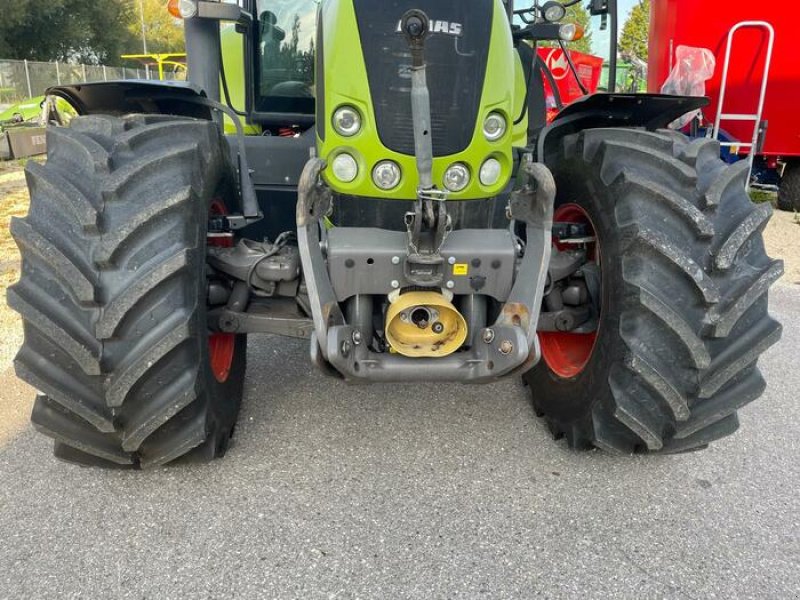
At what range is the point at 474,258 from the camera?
2338mm

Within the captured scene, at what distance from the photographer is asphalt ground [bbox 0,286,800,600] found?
2.12 meters

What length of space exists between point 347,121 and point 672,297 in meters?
1.32

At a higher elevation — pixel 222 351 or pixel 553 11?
pixel 553 11

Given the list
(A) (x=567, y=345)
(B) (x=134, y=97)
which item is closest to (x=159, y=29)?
(B) (x=134, y=97)

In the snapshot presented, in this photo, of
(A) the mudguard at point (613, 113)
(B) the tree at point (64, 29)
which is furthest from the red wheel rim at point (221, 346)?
(B) the tree at point (64, 29)

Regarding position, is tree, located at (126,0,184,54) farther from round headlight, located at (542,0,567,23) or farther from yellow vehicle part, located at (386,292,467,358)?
yellow vehicle part, located at (386,292,467,358)

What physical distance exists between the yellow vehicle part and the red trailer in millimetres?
6217

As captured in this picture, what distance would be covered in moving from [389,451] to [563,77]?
8839mm

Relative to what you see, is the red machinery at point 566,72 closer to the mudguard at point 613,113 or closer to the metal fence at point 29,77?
the mudguard at point 613,113

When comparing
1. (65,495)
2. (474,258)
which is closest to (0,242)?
(65,495)

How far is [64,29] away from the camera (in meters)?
37.7

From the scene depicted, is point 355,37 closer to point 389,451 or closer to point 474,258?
point 474,258

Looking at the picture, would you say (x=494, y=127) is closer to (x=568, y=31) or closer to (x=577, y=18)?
(x=568, y=31)

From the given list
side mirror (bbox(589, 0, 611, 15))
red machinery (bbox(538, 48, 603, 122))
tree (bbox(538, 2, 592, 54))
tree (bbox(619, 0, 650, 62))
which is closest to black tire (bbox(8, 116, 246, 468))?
side mirror (bbox(589, 0, 611, 15))
